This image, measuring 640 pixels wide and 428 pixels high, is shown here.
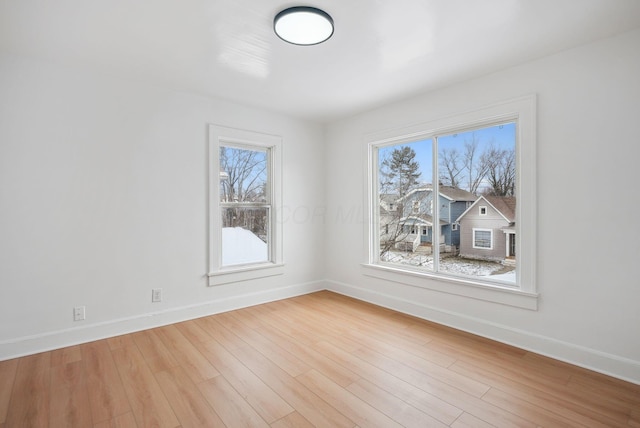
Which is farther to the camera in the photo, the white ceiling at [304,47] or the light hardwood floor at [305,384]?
the white ceiling at [304,47]

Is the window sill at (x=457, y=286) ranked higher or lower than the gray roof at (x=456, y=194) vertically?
lower

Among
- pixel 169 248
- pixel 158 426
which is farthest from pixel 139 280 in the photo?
pixel 158 426

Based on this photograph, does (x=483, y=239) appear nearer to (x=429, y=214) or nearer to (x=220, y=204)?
(x=429, y=214)

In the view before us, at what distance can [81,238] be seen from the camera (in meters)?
2.88

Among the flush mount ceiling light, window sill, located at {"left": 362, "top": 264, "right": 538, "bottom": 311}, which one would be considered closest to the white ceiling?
the flush mount ceiling light

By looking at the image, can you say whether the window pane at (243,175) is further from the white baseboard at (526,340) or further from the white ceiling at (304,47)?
the white baseboard at (526,340)

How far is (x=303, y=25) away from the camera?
83.0 inches

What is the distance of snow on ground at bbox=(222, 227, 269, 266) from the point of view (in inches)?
152

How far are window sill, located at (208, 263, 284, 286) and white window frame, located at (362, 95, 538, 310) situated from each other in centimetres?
151

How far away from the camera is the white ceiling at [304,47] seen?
201 centimetres

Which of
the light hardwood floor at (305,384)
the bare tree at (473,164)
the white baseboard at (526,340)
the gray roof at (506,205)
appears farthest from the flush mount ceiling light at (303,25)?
the white baseboard at (526,340)

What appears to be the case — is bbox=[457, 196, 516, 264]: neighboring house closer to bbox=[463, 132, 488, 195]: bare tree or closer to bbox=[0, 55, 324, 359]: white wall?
bbox=[463, 132, 488, 195]: bare tree

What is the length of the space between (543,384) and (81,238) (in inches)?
160

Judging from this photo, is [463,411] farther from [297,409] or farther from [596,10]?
[596,10]
